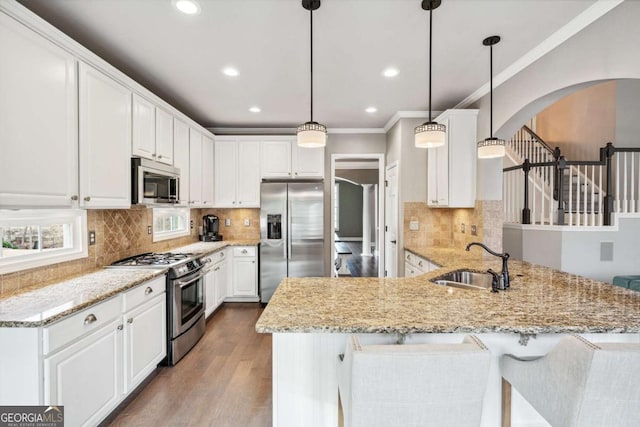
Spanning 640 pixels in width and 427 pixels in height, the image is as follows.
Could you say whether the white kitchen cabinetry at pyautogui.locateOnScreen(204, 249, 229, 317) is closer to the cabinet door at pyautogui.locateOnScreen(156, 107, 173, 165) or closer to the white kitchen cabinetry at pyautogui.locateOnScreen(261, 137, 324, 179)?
the cabinet door at pyautogui.locateOnScreen(156, 107, 173, 165)

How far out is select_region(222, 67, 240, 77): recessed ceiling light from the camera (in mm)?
2808

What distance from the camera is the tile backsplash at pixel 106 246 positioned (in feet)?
6.39

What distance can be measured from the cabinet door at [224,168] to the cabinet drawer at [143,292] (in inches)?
85.9

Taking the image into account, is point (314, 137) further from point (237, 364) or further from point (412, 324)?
point (237, 364)

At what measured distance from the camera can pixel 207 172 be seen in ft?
14.3

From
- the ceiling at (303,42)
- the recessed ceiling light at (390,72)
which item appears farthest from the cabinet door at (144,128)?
the recessed ceiling light at (390,72)

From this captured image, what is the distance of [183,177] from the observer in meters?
3.62

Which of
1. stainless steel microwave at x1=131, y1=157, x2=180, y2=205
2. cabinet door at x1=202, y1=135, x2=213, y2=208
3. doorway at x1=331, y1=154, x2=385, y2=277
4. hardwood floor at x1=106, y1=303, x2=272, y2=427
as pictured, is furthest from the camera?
doorway at x1=331, y1=154, x2=385, y2=277

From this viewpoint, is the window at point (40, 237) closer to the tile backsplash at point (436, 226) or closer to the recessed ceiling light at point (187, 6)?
the recessed ceiling light at point (187, 6)

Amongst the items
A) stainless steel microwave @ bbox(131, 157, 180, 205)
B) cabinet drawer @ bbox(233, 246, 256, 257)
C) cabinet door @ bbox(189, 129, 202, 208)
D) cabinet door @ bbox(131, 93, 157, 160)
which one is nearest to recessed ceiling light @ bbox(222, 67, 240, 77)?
cabinet door @ bbox(131, 93, 157, 160)

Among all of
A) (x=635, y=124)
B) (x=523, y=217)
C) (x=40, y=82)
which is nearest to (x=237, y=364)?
(x=40, y=82)

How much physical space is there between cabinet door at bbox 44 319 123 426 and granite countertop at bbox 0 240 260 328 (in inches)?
8.6

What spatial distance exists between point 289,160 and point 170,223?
192 centimetres

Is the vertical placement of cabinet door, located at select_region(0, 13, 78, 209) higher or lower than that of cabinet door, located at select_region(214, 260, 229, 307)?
higher
